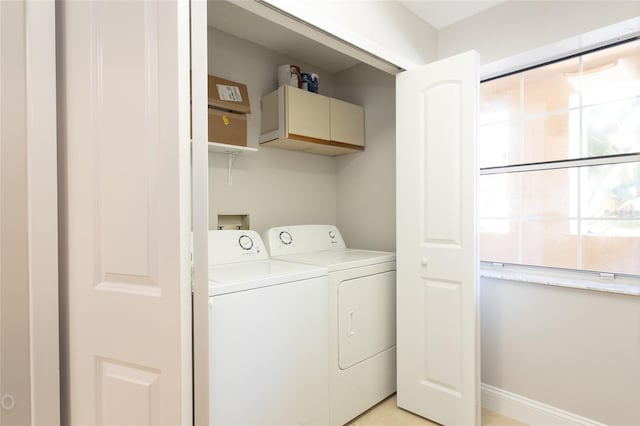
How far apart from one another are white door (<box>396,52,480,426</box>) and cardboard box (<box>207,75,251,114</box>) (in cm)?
101

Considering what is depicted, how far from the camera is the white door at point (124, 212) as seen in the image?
0.86 metres

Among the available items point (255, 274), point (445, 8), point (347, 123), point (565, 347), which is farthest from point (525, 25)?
point (255, 274)

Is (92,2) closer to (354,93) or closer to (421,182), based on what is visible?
(421,182)

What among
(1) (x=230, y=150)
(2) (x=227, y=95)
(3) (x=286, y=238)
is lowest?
(3) (x=286, y=238)

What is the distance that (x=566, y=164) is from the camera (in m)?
1.94

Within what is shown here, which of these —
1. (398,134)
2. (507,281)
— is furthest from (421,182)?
(507,281)

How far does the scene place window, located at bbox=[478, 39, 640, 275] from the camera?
1771 mm

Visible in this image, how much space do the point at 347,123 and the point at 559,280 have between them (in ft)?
5.79

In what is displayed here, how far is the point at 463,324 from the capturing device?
6.03 ft

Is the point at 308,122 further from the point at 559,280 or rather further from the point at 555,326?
the point at 555,326

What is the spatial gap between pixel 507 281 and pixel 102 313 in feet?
6.95

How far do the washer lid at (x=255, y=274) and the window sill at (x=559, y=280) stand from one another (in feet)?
3.82

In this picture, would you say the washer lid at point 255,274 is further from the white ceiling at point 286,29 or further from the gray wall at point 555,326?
the white ceiling at point 286,29

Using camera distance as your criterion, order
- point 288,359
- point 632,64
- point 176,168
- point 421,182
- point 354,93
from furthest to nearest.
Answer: point 354,93 → point 421,182 → point 632,64 → point 288,359 → point 176,168
